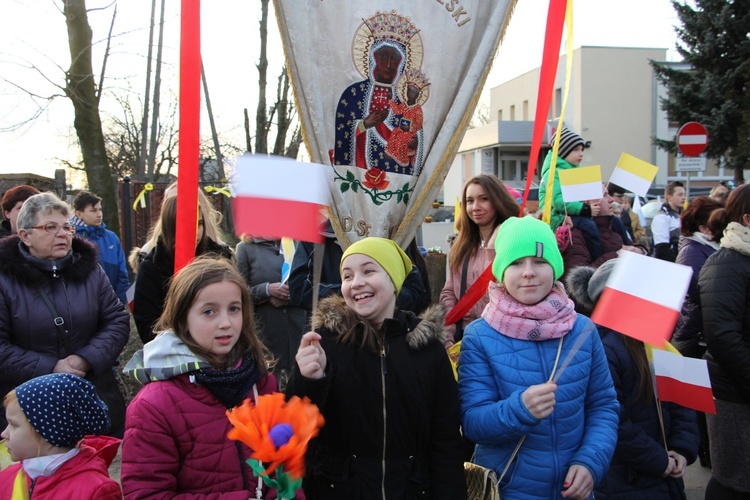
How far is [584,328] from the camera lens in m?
2.38

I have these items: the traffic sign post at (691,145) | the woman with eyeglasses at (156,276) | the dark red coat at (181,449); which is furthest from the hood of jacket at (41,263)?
the traffic sign post at (691,145)

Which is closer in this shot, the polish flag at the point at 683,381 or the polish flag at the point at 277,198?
the polish flag at the point at 277,198

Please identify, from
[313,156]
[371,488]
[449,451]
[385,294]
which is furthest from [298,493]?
[313,156]

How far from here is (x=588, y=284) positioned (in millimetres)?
2859

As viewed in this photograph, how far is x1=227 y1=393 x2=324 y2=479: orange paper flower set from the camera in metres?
1.71

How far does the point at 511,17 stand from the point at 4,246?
8.90 ft

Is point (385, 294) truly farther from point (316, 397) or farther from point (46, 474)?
point (46, 474)

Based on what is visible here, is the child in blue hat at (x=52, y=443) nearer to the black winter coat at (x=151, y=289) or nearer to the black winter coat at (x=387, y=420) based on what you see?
the black winter coat at (x=387, y=420)

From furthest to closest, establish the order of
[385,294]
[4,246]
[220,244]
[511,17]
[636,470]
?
[220,244] → [4,246] → [511,17] → [636,470] → [385,294]

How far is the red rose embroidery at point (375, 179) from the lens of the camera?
2.87 m

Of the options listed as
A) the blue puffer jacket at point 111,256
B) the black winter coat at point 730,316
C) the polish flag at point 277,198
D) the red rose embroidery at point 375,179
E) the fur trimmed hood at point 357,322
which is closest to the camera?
the polish flag at point 277,198

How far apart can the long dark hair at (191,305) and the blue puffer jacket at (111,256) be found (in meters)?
3.38

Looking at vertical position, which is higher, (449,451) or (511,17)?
(511,17)

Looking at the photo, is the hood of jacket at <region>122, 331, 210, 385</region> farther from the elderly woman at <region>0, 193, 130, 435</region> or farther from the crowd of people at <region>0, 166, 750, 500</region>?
the elderly woman at <region>0, 193, 130, 435</region>
